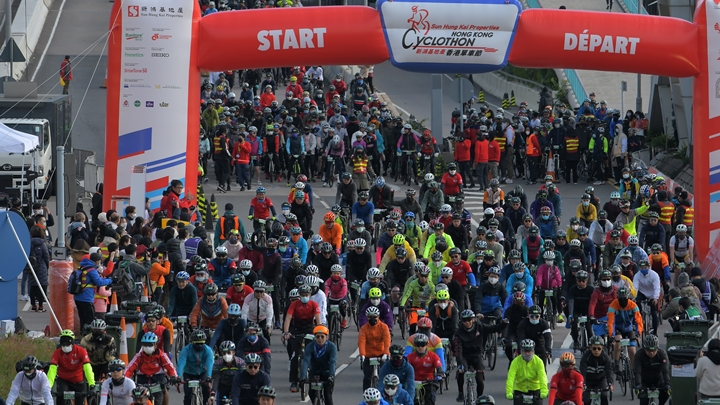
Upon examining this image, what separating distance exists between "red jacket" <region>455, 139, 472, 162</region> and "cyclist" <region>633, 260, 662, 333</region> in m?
12.9

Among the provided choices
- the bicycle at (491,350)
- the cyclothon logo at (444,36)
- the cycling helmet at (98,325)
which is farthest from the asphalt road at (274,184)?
the cyclothon logo at (444,36)

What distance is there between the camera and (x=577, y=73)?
51.5 meters

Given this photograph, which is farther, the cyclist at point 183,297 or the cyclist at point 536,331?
the cyclist at point 183,297

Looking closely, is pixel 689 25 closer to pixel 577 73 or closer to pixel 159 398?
pixel 159 398

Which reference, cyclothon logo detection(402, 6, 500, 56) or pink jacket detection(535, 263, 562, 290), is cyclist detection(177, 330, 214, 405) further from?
cyclothon logo detection(402, 6, 500, 56)

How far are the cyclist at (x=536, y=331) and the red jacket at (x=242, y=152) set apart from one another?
1589cm

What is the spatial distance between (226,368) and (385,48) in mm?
10014

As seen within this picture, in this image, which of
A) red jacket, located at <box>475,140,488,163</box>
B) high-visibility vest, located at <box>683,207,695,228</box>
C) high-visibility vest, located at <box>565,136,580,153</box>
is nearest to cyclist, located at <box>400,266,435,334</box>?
high-visibility vest, located at <box>683,207,695,228</box>

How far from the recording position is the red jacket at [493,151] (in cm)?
3531

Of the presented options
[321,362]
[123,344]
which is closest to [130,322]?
[123,344]

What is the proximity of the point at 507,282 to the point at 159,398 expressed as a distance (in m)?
6.28

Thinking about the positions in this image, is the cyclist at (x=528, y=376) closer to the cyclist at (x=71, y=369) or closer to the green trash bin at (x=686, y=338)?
the green trash bin at (x=686, y=338)

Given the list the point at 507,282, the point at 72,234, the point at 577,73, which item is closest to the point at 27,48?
the point at 577,73

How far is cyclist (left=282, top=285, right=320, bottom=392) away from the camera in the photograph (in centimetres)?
2002
